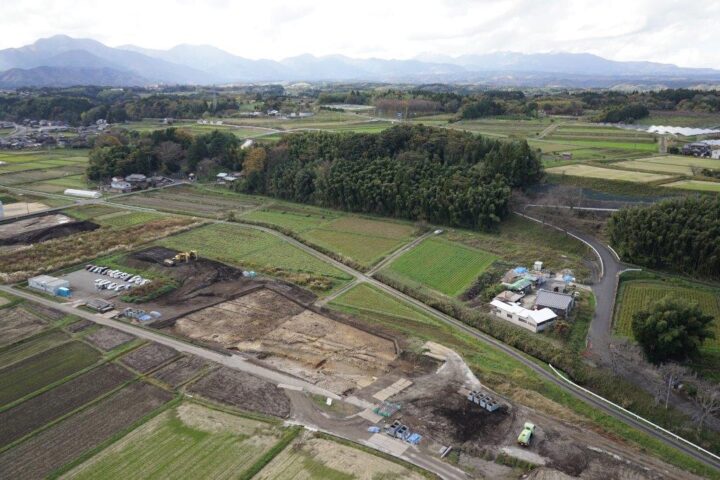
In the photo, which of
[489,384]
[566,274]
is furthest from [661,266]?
[489,384]

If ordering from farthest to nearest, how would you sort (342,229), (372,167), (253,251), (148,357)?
(372,167)
(342,229)
(253,251)
(148,357)

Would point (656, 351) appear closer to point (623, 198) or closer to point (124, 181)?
point (623, 198)

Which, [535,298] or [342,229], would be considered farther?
[342,229]

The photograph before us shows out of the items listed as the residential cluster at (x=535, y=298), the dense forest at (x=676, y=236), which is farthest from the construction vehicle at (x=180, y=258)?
the dense forest at (x=676, y=236)

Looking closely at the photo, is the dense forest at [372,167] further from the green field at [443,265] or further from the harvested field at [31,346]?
the harvested field at [31,346]

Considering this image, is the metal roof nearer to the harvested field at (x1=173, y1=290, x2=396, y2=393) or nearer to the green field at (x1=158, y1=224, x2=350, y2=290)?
the harvested field at (x1=173, y1=290, x2=396, y2=393)

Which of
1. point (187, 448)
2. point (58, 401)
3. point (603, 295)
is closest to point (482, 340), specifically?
point (603, 295)

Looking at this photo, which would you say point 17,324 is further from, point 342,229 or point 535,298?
point 535,298
